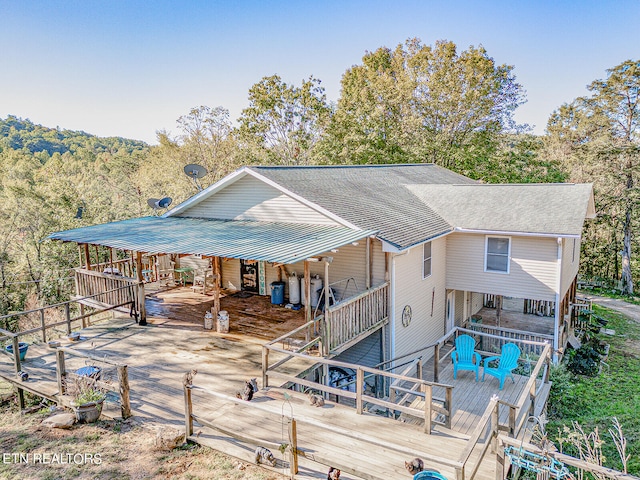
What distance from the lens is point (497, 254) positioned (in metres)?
14.8

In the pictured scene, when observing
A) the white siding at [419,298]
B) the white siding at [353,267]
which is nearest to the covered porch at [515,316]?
the white siding at [419,298]

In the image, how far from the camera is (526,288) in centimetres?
1438

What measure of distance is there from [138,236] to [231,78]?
2334cm

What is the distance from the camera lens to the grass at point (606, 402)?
34.7 ft

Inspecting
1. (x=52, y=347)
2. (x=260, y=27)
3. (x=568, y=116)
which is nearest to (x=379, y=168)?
(x=260, y=27)

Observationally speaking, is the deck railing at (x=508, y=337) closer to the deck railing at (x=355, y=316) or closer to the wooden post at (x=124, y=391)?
the deck railing at (x=355, y=316)

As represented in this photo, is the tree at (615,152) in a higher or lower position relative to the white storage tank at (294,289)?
higher

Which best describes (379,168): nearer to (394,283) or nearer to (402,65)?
(394,283)

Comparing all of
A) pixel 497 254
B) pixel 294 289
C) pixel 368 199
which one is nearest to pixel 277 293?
pixel 294 289

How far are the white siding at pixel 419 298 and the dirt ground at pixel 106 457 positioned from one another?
7250 mm

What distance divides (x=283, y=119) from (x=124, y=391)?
3419 cm

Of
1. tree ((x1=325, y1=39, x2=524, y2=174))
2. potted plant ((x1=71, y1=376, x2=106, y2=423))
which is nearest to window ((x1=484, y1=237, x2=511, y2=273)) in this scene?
potted plant ((x1=71, y1=376, x2=106, y2=423))

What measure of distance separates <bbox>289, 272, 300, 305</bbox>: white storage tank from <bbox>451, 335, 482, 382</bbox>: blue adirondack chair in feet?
17.1

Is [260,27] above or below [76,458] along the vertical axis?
above
